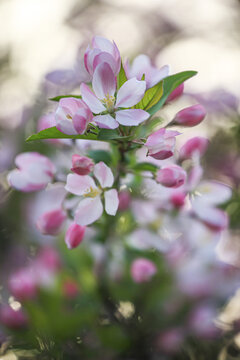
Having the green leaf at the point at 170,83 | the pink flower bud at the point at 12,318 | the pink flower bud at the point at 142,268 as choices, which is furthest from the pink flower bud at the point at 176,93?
the pink flower bud at the point at 12,318

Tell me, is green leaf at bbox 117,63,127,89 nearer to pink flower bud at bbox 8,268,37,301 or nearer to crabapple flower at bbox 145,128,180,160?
crabapple flower at bbox 145,128,180,160

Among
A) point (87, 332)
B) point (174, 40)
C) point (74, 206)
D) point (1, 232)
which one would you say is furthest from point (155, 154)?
point (174, 40)

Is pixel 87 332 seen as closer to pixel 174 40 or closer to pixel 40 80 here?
pixel 40 80

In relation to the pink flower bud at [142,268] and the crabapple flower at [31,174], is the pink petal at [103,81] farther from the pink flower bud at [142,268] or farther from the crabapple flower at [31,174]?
the pink flower bud at [142,268]

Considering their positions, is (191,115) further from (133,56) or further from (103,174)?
(133,56)

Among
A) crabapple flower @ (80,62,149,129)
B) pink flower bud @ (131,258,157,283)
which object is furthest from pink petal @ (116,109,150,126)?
pink flower bud @ (131,258,157,283)

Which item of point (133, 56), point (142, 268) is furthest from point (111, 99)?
point (133, 56)

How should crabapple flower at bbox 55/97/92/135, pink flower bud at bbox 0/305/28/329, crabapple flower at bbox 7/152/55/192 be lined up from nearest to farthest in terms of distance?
crabapple flower at bbox 55/97/92/135, crabapple flower at bbox 7/152/55/192, pink flower bud at bbox 0/305/28/329

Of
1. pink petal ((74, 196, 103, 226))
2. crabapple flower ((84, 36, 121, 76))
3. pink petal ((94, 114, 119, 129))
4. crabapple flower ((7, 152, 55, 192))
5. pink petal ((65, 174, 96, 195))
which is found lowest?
crabapple flower ((7, 152, 55, 192))
